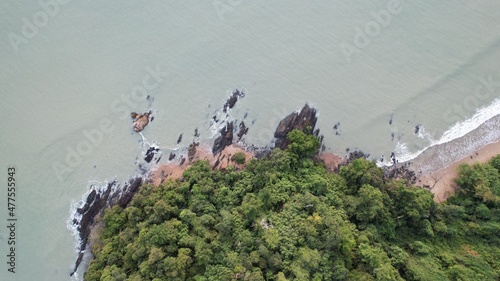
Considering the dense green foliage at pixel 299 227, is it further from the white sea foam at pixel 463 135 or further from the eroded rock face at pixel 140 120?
the eroded rock face at pixel 140 120

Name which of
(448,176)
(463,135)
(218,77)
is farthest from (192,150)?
(463,135)

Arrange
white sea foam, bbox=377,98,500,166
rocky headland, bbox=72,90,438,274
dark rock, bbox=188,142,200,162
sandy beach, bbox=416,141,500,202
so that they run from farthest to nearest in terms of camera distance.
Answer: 1. white sea foam, bbox=377,98,500,166
2. dark rock, bbox=188,142,200,162
3. sandy beach, bbox=416,141,500,202
4. rocky headland, bbox=72,90,438,274

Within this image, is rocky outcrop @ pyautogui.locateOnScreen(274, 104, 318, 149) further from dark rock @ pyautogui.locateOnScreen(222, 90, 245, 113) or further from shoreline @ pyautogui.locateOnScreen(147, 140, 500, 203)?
dark rock @ pyautogui.locateOnScreen(222, 90, 245, 113)

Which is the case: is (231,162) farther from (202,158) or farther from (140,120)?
(140,120)

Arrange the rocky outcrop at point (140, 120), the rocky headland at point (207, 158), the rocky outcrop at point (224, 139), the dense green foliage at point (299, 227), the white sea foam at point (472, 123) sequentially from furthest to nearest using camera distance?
the white sea foam at point (472, 123) < the rocky outcrop at point (140, 120) < the rocky outcrop at point (224, 139) < the rocky headland at point (207, 158) < the dense green foliage at point (299, 227)

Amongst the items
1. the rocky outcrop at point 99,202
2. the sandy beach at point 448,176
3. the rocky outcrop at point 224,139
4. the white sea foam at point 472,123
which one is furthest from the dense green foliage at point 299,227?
the white sea foam at point 472,123

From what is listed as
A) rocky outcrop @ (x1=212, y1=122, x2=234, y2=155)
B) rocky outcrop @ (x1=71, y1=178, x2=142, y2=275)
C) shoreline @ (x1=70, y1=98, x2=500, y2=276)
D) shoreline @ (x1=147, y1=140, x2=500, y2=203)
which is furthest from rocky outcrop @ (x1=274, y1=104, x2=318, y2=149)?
rocky outcrop @ (x1=71, y1=178, x2=142, y2=275)

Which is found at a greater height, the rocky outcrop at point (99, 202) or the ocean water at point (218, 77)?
the ocean water at point (218, 77)

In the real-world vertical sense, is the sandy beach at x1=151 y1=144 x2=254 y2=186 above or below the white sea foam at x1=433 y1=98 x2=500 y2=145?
above
